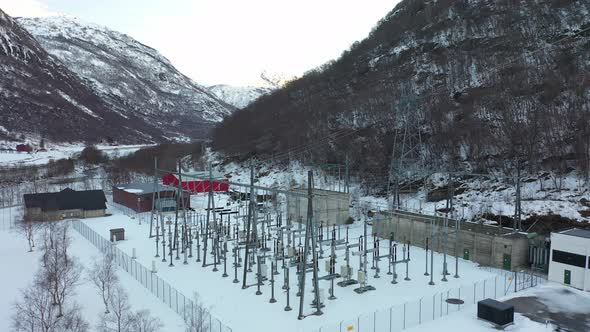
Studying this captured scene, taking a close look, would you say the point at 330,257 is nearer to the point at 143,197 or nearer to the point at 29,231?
the point at 29,231

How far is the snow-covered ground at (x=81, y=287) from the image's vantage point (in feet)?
69.9

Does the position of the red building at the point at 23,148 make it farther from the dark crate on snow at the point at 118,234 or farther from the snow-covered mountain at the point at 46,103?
the dark crate on snow at the point at 118,234

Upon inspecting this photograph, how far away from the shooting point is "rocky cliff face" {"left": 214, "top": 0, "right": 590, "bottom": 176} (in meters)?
48.8

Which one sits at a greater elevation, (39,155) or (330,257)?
(39,155)

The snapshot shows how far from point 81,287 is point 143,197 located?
27.1 metres

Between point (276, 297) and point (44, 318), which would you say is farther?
point (276, 297)

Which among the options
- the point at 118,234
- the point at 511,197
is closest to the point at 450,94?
the point at 511,197

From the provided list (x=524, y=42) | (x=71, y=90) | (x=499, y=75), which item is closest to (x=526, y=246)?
(x=499, y=75)

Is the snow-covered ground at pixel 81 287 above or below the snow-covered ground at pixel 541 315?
below

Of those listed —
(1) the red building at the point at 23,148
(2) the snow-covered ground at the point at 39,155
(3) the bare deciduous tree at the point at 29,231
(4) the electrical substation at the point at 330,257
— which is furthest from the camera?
(1) the red building at the point at 23,148

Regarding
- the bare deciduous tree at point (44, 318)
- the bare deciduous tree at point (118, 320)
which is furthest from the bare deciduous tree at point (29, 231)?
the bare deciduous tree at point (118, 320)

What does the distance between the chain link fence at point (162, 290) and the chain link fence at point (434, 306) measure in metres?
5.29

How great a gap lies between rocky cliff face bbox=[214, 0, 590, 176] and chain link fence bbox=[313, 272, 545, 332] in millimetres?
17263

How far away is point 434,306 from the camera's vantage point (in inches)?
894
